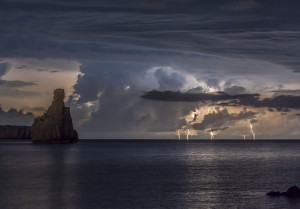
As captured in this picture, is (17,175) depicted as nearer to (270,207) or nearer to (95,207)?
(95,207)

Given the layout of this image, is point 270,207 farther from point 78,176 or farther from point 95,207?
point 78,176

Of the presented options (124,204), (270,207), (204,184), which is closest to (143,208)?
(124,204)

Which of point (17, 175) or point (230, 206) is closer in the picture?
point (230, 206)

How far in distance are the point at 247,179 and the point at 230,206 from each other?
32669 mm

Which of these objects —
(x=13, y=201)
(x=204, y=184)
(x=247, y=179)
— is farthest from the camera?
(x=247, y=179)

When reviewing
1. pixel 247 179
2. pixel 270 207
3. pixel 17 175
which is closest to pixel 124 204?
pixel 270 207

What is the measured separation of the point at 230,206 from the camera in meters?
60.3

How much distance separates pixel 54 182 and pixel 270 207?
41339 millimetres

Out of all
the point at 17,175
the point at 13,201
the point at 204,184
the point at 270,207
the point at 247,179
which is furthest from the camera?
the point at 17,175

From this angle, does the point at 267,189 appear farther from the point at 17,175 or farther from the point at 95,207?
the point at 17,175

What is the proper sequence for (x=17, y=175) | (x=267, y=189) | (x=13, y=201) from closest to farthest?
(x=13, y=201), (x=267, y=189), (x=17, y=175)

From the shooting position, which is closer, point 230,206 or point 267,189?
point 230,206

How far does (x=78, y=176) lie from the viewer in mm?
97188

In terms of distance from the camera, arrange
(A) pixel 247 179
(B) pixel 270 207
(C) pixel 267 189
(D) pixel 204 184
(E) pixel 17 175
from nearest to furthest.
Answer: (B) pixel 270 207, (C) pixel 267 189, (D) pixel 204 184, (A) pixel 247 179, (E) pixel 17 175
